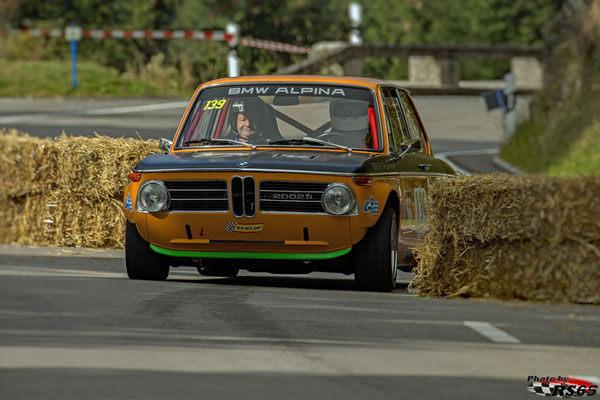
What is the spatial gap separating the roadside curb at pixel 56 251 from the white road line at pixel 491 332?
4.54m

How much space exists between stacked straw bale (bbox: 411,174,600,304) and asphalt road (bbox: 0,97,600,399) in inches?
6.5

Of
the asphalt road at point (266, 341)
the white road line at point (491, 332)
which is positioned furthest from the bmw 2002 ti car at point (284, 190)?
the white road line at point (491, 332)

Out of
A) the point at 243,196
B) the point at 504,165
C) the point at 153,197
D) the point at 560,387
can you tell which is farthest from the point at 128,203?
the point at 504,165

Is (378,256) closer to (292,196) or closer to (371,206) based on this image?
(371,206)

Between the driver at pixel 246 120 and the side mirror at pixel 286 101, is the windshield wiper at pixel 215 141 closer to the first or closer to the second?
the driver at pixel 246 120

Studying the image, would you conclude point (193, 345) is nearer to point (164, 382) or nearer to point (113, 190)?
point (164, 382)

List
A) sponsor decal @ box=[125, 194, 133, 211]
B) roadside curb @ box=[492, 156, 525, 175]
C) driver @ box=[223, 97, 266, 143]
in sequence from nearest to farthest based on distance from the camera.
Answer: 1. sponsor decal @ box=[125, 194, 133, 211]
2. driver @ box=[223, 97, 266, 143]
3. roadside curb @ box=[492, 156, 525, 175]

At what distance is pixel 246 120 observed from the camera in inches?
424

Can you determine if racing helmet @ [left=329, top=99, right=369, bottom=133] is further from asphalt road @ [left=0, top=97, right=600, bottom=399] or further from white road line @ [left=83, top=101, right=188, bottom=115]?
white road line @ [left=83, top=101, right=188, bottom=115]

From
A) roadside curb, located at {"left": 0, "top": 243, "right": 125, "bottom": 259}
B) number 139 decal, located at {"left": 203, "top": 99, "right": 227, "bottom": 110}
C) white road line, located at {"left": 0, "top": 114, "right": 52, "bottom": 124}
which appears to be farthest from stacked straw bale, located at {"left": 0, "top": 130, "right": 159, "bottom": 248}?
white road line, located at {"left": 0, "top": 114, "right": 52, "bottom": 124}

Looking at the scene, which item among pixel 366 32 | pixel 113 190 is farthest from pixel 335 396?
pixel 366 32

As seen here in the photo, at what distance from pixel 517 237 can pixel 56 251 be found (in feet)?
15.9

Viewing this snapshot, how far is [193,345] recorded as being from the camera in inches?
295

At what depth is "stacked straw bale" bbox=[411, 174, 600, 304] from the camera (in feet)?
31.3
